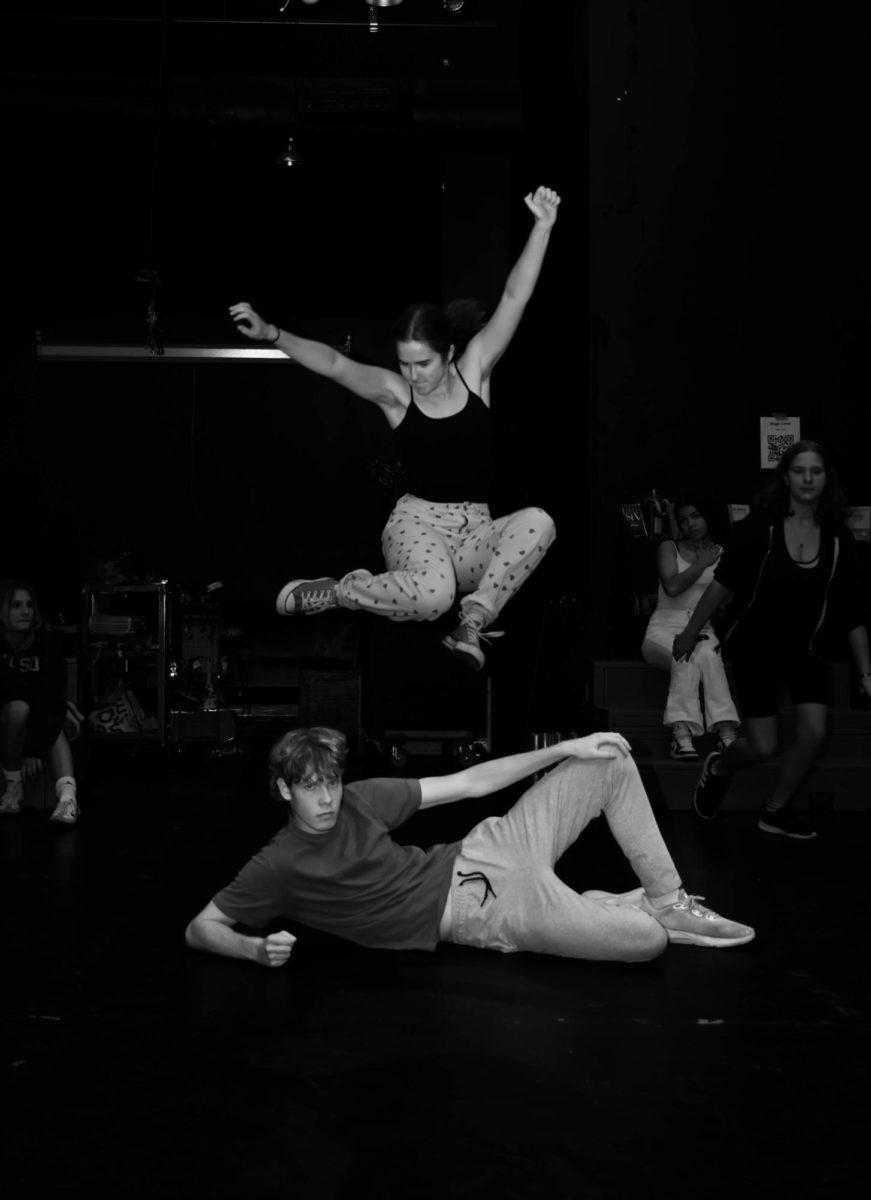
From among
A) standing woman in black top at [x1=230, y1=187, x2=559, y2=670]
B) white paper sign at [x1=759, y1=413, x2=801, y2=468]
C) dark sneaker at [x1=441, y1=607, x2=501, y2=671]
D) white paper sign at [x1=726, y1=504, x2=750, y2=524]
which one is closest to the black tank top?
standing woman in black top at [x1=230, y1=187, x2=559, y2=670]

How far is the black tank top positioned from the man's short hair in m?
0.65

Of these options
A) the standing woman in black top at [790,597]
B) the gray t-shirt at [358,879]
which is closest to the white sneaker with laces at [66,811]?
the gray t-shirt at [358,879]

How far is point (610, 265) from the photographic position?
22.4ft

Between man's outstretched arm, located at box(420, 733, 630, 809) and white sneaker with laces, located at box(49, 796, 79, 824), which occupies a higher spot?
man's outstretched arm, located at box(420, 733, 630, 809)

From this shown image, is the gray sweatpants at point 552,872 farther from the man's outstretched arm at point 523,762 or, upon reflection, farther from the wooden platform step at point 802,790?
the wooden platform step at point 802,790

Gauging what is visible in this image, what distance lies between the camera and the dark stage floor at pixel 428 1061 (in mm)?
2094

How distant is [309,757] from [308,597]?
46 centimetres

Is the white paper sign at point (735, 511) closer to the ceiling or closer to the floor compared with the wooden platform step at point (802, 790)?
closer to the ceiling

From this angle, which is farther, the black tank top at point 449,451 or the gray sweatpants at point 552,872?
the gray sweatpants at point 552,872

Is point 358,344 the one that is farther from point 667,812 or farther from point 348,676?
A: point 667,812

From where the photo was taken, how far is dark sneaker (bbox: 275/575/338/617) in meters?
2.75

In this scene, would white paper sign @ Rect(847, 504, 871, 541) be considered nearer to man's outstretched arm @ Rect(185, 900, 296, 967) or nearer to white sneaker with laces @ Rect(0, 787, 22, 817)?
white sneaker with laces @ Rect(0, 787, 22, 817)

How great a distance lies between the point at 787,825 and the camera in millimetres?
5215

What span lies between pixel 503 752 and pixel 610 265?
4.01 meters
